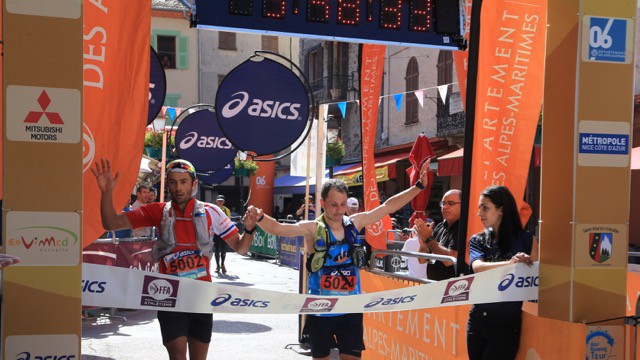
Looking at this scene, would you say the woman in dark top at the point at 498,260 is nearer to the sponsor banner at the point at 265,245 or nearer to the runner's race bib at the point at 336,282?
the runner's race bib at the point at 336,282

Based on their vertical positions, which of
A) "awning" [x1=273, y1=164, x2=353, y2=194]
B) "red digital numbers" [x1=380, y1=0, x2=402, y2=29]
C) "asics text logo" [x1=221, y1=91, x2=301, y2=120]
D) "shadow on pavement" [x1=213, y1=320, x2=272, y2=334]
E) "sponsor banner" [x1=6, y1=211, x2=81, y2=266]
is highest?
"red digital numbers" [x1=380, y1=0, x2=402, y2=29]

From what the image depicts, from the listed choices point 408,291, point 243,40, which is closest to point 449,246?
point 408,291

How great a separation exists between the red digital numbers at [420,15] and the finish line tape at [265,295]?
9.58ft

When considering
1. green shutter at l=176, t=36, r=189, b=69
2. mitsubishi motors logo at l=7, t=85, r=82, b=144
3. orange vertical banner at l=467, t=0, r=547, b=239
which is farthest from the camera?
green shutter at l=176, t=36, r=189, b=69

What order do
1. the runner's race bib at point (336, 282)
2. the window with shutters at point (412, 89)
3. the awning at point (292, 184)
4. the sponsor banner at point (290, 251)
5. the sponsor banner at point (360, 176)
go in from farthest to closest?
1. the awning at point (292, 184)
2. the window with shutters at point (412, 89)
3. the sponsor banner at point (360, 176)
4. the sponsor banner at point (290, 251)
5. the runner's race bib at point (336, 282)

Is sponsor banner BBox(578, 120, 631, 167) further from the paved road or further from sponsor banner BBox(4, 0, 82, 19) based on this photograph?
the paved road

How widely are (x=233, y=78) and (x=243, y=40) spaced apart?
137 ft

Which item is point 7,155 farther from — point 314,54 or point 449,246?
point 314,54

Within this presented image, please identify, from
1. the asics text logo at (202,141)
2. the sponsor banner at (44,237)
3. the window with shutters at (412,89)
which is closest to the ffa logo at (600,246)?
the sponsor banner at (44,237)

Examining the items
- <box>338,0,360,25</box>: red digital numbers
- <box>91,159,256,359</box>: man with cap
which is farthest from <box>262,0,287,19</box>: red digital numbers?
<box>91,159,256,359</box>: man with cap

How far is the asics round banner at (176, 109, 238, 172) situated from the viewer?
1108 cm

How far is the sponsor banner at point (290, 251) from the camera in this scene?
19.7 meters

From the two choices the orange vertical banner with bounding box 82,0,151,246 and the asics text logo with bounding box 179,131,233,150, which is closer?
the orange vertical banner with bounding box 82,0,151,246

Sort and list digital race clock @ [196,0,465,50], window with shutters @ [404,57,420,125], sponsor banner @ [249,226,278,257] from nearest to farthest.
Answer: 1. digital race clock @ [196,0,465,50]
2. sponsor banner @ [249,226,278,257]
3. window with shutters @ [404,57,420,125]
